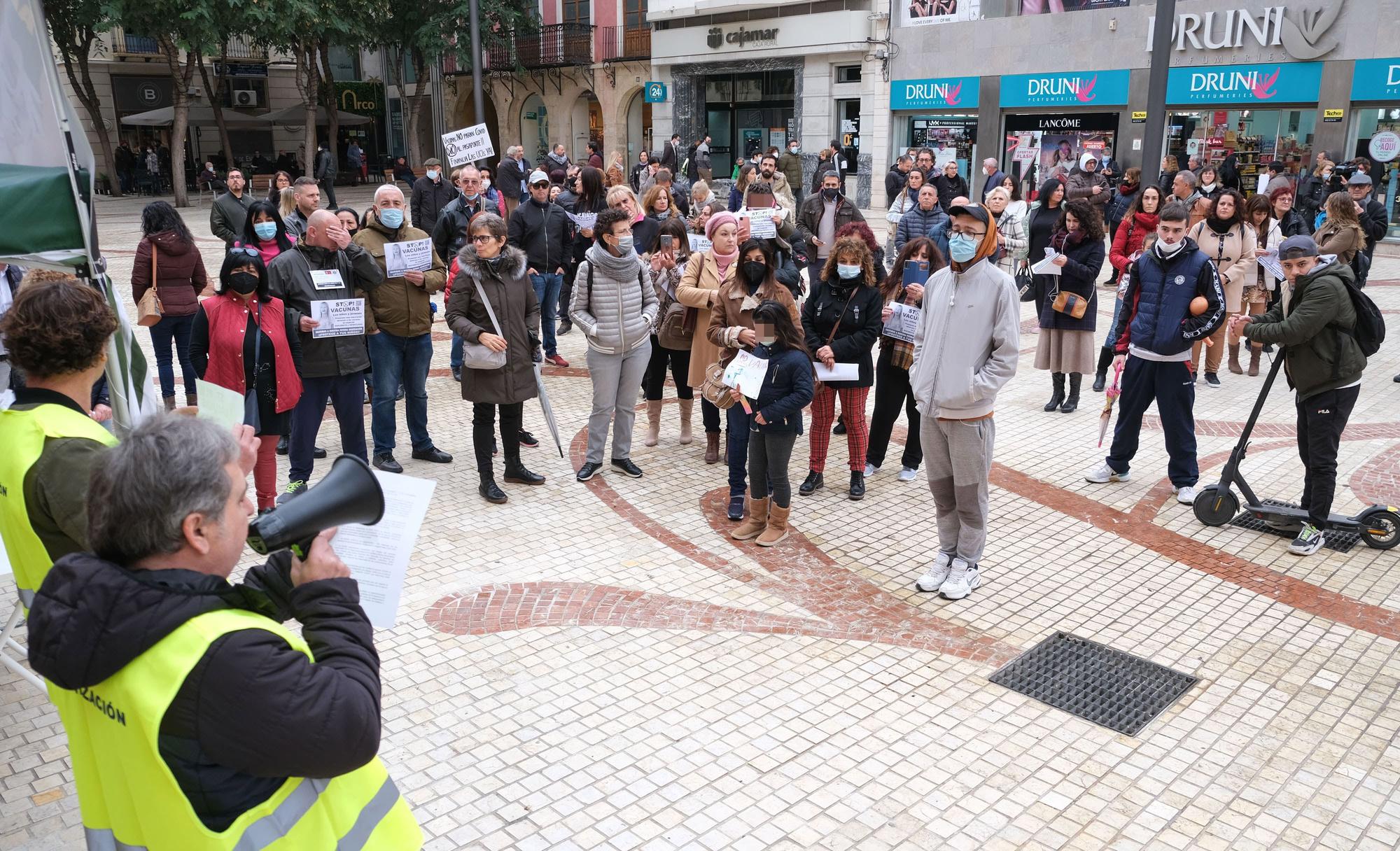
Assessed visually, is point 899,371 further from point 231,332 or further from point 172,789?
point 172,789

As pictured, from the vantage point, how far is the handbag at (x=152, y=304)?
8.33 m

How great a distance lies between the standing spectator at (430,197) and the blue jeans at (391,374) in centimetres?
568

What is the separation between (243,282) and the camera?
6.38m

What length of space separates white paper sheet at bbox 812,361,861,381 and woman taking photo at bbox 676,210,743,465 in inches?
39.5

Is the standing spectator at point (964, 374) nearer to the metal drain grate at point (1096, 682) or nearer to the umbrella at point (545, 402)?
the metal drain grate at point (1096, 682)

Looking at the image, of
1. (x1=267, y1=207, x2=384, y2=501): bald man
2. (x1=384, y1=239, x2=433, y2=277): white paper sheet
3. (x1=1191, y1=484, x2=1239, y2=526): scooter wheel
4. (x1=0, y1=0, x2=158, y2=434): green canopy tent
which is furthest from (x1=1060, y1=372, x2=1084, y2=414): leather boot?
(x1=0, y1=0, x2=158, y2=434): green canopy tent

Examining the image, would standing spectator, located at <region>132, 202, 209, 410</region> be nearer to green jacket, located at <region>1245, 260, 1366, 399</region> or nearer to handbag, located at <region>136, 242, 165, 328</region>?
handbag, located at <region>136, 242, 165, 328</region>

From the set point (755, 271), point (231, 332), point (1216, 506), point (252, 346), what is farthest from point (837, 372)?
point (231, 332)

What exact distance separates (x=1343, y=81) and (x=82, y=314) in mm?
23439

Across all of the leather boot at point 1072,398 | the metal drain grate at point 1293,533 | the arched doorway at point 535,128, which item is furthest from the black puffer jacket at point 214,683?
the arched doorway at point 535,128

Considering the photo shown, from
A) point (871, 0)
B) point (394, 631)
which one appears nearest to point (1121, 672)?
point (394, 631)

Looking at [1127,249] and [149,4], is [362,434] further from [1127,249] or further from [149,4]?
[149,4]

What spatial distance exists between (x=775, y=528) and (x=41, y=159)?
4427 millimetres

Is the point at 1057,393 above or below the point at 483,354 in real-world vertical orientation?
below
